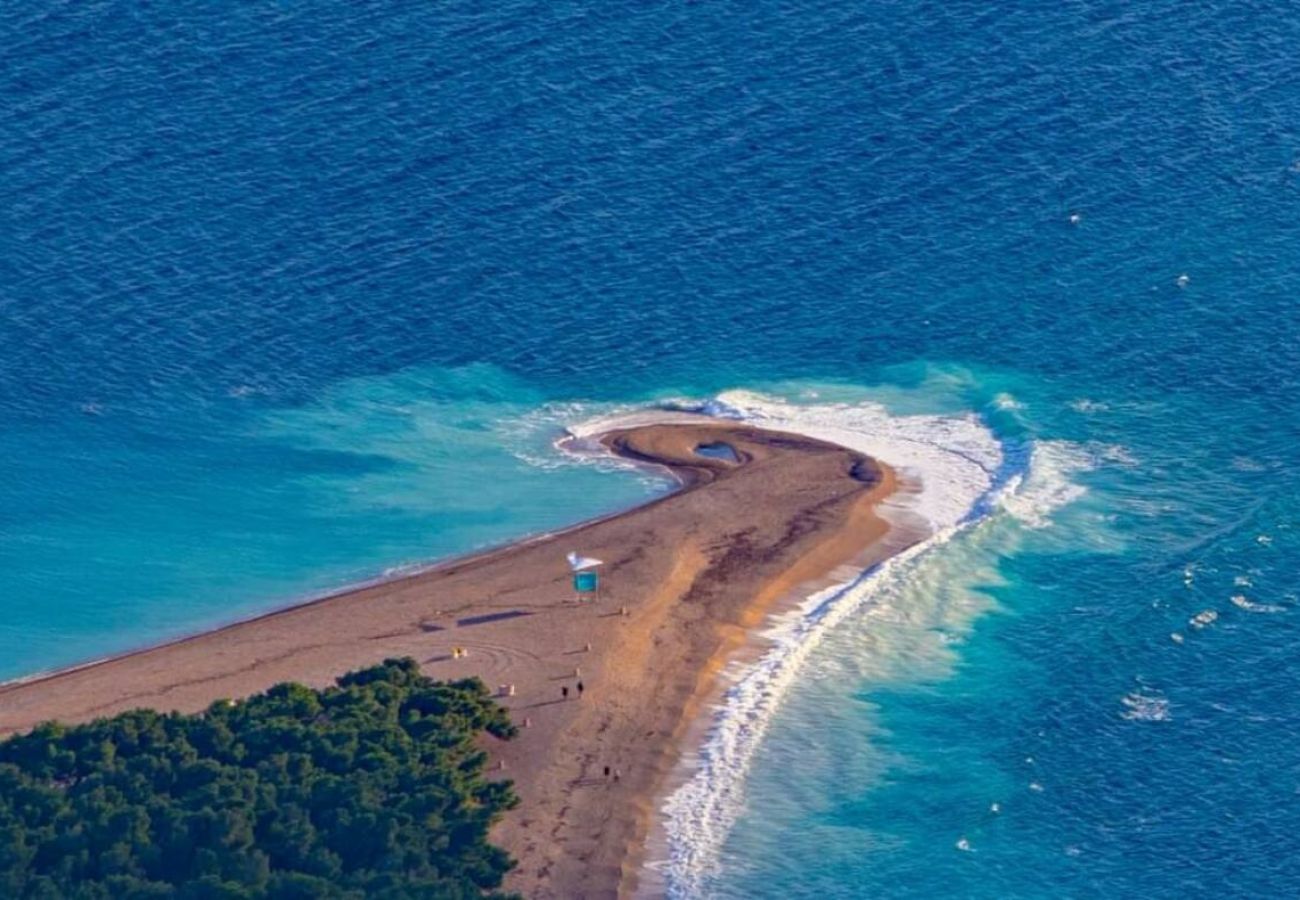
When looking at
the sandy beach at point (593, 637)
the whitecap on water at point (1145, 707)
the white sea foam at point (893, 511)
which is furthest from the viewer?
the whitecap on water at point (1145, 707)

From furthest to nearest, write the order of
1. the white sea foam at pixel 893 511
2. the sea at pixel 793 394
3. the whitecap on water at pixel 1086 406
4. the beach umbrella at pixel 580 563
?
the whitecap on water at pixel 1086 406 < the beach umbrella at pixel 580 563 < the sea at pixel 793 394 < the white sea foam at pixel 893 511

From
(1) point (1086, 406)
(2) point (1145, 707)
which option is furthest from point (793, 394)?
(2) point (1145, 707)

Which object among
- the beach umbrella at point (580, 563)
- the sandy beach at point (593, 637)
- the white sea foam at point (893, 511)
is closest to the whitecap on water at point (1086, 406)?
the white sea foam at point (893, 511)

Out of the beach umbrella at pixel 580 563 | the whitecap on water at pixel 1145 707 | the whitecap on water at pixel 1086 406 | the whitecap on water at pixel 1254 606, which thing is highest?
the whitecap on water at pixel 1086 406

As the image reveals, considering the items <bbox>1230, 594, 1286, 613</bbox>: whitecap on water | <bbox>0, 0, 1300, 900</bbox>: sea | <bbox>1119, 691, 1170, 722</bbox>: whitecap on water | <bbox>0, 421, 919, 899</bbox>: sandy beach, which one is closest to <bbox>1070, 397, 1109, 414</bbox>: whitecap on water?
<bbox>0, 0, 1300, 900</bbox>: sea

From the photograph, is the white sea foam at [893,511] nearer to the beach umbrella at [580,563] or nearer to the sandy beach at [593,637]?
the sandy beach at [593,637]

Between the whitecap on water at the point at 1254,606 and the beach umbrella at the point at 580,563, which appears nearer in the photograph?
the whitecap on water at the point at 1254,606

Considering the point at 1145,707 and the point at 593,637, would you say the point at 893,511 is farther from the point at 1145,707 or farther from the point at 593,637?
the point at 1145,707

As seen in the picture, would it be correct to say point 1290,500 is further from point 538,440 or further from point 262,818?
point 262,818
